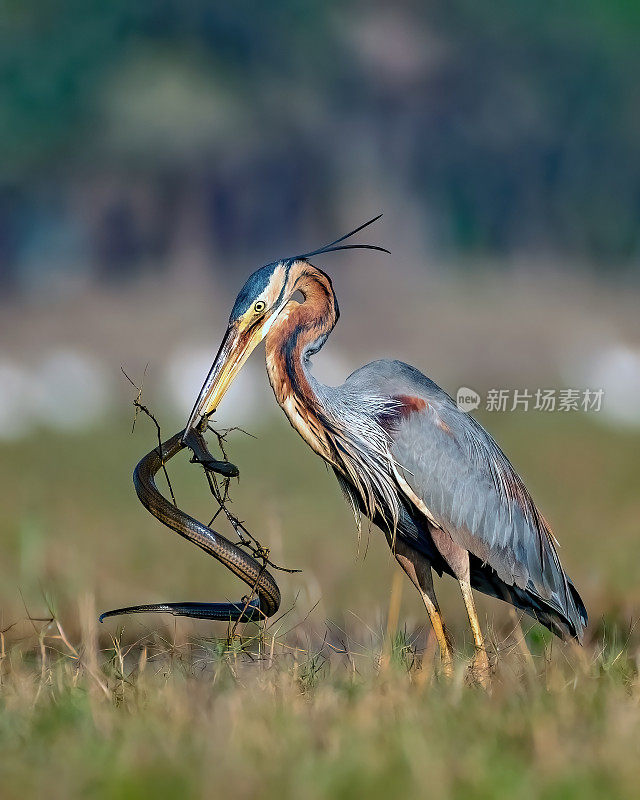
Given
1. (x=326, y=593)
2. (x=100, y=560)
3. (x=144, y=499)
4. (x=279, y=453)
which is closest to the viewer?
(x=144, y=499)

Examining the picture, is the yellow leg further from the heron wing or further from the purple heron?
the heron wing

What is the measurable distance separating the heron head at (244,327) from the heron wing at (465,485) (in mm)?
544

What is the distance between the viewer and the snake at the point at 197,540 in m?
3.68

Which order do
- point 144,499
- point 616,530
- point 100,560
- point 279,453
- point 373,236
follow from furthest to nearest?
point 373,236 < point 279,453 < point 616,530 < point 100,560 < point 144,499

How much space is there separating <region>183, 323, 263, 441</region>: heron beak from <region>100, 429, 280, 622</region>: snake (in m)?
0.21

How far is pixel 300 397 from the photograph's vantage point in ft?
13.7

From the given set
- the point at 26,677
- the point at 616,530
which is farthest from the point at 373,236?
the point at 26,677

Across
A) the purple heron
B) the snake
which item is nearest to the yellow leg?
the purple heron

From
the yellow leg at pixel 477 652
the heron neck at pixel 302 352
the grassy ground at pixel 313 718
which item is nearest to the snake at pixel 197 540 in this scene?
the grassy ground at pixel 313 718

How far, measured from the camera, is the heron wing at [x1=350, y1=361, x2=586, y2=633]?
4.23 metres

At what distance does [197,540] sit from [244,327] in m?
0.84

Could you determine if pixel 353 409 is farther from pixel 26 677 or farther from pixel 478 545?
pixel 26 677

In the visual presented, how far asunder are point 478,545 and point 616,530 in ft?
18.7

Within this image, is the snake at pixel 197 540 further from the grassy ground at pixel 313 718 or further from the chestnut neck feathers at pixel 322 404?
the chestnut neck feathers at pixel 322 404
